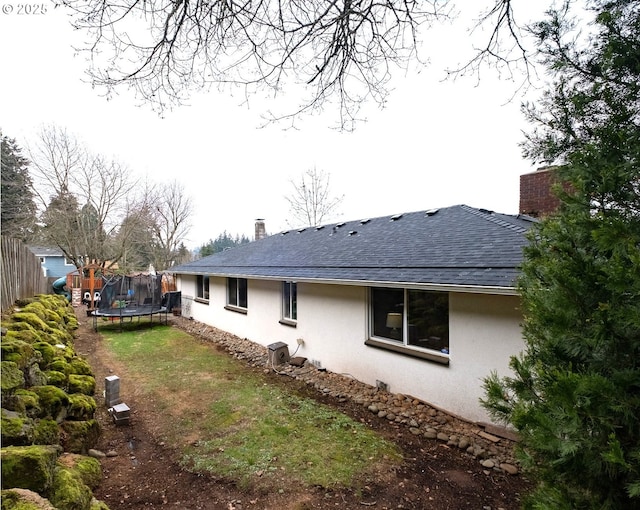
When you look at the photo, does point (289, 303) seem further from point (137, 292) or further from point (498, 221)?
point (137, 292)

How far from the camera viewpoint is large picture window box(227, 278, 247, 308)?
1093 centimetres

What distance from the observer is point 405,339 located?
5824 mm

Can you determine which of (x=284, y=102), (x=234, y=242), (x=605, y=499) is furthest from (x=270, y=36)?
(x=234, y=242)

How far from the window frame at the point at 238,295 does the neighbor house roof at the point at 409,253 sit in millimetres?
482

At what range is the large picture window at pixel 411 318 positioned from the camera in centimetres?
541

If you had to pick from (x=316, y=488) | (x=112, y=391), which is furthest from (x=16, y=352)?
(x=316, y=488)

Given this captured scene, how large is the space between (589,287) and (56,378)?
203 inches

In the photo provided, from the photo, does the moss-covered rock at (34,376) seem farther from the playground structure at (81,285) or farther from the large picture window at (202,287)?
the playground structure at (81,285)

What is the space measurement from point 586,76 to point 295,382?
6.33 meters

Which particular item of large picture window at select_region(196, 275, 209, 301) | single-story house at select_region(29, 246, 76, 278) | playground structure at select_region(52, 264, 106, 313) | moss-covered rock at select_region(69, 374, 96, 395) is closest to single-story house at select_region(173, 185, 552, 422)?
large picture window at select_region(196, 275, 209, 301)

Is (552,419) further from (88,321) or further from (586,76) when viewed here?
(88,321)

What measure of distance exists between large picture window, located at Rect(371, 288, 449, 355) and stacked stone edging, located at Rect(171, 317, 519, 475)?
96 cm

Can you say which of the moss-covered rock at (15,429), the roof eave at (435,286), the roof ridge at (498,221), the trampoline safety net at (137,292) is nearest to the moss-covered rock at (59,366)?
the moss-covered rock at (15,429)

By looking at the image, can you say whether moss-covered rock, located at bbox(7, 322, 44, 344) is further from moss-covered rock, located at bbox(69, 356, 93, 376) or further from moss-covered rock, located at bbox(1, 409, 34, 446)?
moss-covered rock, located at bbox(1, 409, 34, 446)
